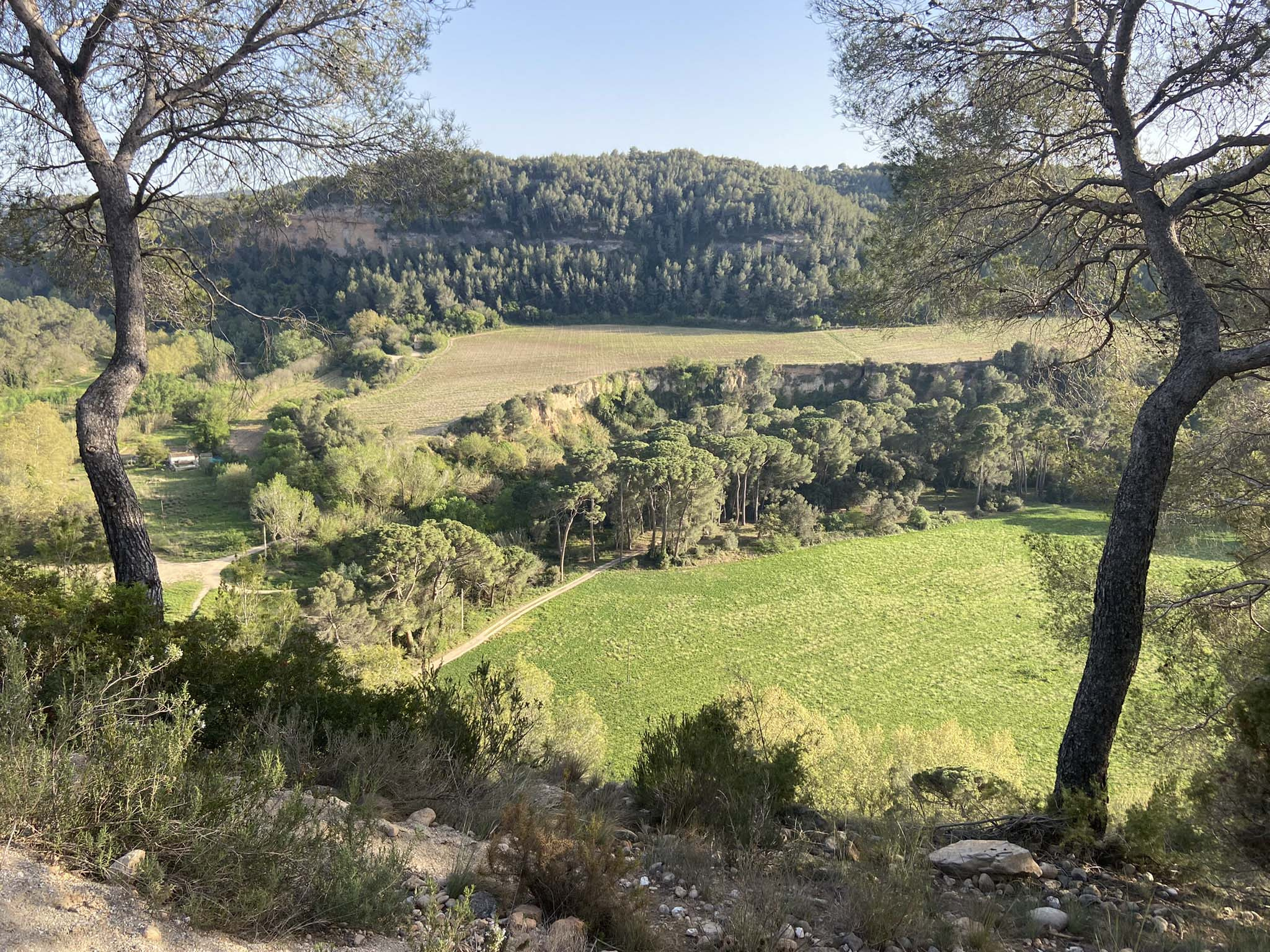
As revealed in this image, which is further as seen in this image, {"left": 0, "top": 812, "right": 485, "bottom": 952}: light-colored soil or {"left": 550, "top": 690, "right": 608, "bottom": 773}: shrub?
{"left": 550, "top": 690, "right": 608, "bottom": 773}: shrub

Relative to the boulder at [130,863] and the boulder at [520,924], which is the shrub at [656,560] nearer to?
the boulder at [520,924]

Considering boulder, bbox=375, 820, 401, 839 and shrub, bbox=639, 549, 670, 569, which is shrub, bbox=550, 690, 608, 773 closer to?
boulder, bbox=375, 820, 401, 839

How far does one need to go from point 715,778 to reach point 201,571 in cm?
2103

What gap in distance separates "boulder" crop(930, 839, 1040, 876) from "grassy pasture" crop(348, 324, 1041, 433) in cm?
2937

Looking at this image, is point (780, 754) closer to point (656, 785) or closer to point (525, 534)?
point (656, 785)

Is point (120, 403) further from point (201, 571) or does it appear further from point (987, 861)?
point (201, 571)

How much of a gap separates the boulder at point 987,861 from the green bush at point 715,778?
949mm

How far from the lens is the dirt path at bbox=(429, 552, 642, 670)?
1781 centimetres

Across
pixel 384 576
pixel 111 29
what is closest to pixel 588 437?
pixel 384 576

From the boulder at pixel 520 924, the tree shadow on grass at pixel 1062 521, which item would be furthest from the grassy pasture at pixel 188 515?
the tree shadow on grass at pixel 1062 521

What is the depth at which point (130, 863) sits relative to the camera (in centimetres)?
190

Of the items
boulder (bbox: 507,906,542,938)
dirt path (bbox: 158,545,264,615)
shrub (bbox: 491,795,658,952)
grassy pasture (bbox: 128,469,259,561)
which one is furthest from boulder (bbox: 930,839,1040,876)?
grassy pasture (bbox: 128,469,259,561)

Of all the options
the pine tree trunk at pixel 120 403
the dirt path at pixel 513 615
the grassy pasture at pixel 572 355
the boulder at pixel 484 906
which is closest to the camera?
the boulder at pixel 484 906

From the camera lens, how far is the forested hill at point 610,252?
56531 millimetres
